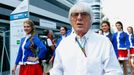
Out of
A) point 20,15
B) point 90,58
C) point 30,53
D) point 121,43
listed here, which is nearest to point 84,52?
point 90,58

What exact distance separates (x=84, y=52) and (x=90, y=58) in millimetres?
66

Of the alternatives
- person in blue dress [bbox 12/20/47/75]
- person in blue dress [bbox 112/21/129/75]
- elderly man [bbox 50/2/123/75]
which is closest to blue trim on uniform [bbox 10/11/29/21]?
person in blue dress [bbox 12/20/47/75]

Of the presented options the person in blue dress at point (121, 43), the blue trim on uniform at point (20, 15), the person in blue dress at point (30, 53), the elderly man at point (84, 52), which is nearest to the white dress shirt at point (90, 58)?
the elderly man at point (84, 52)

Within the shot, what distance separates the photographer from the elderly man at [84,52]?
265cm

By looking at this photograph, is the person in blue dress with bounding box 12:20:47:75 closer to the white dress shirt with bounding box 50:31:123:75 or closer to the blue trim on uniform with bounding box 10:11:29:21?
the blue trim on uniform with bounding box 10:11:29:21

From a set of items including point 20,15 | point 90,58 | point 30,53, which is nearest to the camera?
point 90,58

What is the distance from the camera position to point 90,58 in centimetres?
266

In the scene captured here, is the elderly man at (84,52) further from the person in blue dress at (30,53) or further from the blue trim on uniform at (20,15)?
the blue trim on uniform at (20,15)

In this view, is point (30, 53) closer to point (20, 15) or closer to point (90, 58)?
point (20, 15)

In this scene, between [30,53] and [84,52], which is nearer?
[84,52]

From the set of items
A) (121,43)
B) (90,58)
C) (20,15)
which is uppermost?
(20,15)

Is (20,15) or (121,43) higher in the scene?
(20,15)

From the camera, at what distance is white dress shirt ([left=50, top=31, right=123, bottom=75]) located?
2.65 m

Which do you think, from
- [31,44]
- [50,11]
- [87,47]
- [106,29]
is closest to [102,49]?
[87,47]
